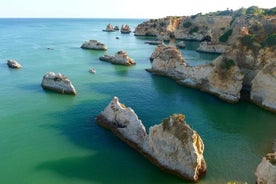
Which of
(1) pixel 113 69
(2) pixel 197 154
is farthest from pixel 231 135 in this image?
(1) pixel 113 69

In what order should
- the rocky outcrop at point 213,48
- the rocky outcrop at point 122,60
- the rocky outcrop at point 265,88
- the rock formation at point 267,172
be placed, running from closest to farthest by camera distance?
the rock formation at point 267,172
the rocky outcrop at point 265,88
the rocky outcrop at point 122,60
the rocky outcrop at point 213,48

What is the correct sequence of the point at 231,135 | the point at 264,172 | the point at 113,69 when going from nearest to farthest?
the point at 264,172 < the point at 231,135 < the point at 113,69

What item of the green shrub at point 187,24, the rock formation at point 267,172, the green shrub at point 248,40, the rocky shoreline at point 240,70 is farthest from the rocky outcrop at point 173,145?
the green shrub at point 187,24

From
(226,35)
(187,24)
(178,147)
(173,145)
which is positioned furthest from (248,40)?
(187,24)

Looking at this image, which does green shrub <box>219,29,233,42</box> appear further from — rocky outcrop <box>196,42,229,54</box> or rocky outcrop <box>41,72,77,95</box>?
rocky outcrop <box>41,72,77,95</box>

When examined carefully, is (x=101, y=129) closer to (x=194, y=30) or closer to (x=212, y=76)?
(x=212, y=76)

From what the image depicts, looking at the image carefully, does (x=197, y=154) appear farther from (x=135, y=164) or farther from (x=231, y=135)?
(x=231, y=135)

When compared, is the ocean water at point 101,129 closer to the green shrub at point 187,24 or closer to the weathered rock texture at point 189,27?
the weathered rock texture at point 189,27
